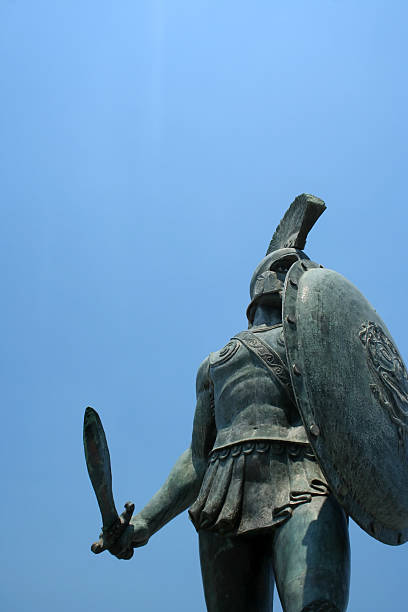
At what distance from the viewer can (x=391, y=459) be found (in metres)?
4.50

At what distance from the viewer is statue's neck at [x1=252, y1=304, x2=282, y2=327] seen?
19.3 feet

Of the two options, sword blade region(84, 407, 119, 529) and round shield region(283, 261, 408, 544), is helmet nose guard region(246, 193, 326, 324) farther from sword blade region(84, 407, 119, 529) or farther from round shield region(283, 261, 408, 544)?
sword blade region(84, 407, 119, 529)

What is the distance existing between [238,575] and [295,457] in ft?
2.72

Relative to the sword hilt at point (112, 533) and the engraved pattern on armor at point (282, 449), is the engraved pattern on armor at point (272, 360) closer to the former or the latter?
the engraved pattern on armor at point (282, 449)

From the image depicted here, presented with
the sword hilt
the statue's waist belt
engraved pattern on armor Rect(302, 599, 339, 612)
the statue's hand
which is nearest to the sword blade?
the sword hilt

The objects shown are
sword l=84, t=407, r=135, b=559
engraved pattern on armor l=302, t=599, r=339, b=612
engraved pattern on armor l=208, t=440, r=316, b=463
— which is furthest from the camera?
engraved pattern on armor l=208, t=440, r=316, b=463

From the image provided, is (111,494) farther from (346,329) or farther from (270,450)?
(346,329)

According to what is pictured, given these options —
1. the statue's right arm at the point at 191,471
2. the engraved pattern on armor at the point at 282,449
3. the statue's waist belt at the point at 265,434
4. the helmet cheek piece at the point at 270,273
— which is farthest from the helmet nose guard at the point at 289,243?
the engraved pattern on armor at the point at 282,449

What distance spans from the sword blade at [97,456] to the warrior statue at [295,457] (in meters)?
0.02

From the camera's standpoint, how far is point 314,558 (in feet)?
14.5

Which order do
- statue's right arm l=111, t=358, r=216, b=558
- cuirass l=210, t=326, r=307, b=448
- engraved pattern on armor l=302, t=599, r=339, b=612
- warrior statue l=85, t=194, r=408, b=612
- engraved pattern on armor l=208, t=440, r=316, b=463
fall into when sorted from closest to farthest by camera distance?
engraved pattern on armor l=302, t=599, r=339, b=612
warrior statue l=85, t=194, r=408, b=612
engraved pattern on armor l=208, t=440, r=316, b=463
cuirass l=210, t=326, r=307, b=448
statue's right arm l=111, t=358, r=216, b=558

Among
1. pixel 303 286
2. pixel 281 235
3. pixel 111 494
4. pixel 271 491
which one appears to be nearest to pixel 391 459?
pixel 271 491

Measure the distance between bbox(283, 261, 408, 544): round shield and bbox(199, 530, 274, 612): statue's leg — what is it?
88 centimetres

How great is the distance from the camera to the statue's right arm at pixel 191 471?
5.59 metres
